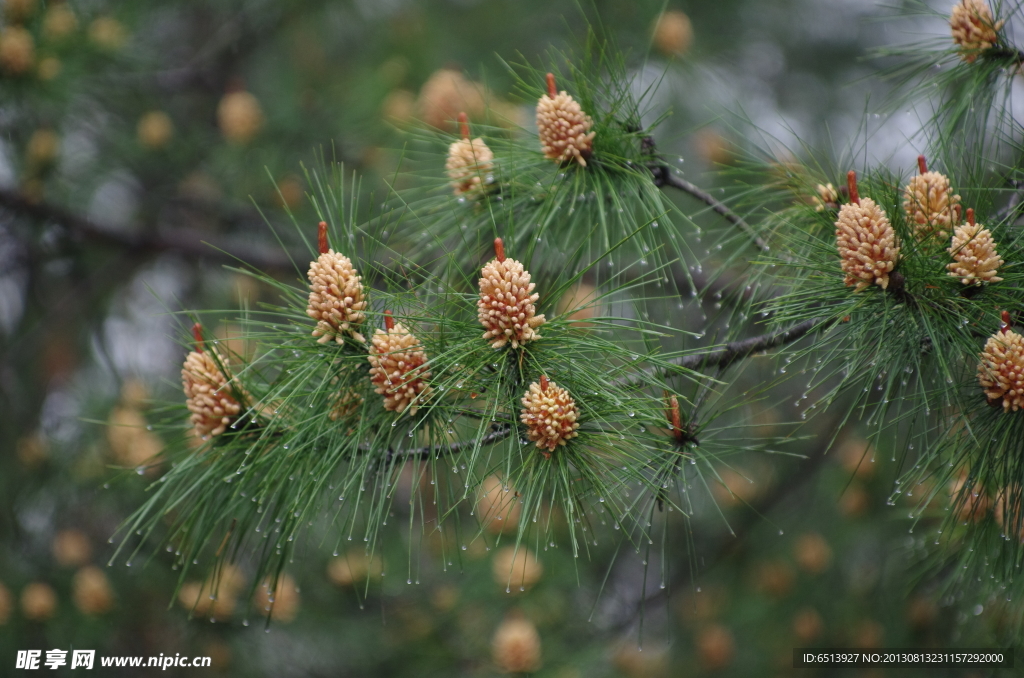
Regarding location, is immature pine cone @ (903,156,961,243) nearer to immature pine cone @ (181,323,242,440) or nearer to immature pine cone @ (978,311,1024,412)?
immature pine cone @ (978,311,1024,412)

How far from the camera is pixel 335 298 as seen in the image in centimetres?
72

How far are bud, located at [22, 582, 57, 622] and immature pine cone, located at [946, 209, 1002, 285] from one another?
5.71 ft

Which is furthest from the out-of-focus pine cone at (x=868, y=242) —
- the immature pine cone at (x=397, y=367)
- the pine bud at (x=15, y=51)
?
the pine bud at (x=15, y=51)

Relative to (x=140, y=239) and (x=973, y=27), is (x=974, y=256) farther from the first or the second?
(x=140, y=239)

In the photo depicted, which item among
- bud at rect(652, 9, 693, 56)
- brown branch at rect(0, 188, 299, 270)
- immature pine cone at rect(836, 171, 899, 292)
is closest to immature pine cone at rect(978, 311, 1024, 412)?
immature pine cone at rect(836, 171, 899, 292)

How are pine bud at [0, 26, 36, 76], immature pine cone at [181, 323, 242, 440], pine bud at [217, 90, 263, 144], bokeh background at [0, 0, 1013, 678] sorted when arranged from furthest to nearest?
pine bud at [217, 90, 263, 144] < bokeh background at [0, 0, 1013, 678] < pine bud at [0, 26, 36, 76] < immature pine cone at [181, 323, 242, 440]

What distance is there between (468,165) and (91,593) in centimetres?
131

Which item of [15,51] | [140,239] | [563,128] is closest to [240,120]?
[140,239]

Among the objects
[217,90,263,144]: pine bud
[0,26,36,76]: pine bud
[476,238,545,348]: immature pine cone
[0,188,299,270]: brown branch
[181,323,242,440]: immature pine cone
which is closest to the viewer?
[476,238,545,348]: immature pine cone

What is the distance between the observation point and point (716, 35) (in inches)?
84.0

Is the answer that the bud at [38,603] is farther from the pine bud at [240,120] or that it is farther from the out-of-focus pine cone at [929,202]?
the out-of-focus pine cone at [929,202]

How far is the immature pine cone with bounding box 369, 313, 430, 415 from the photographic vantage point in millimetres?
714

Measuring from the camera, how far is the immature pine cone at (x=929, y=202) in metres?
0.76

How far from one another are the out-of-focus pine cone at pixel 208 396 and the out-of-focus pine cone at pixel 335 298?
13 centimetres
